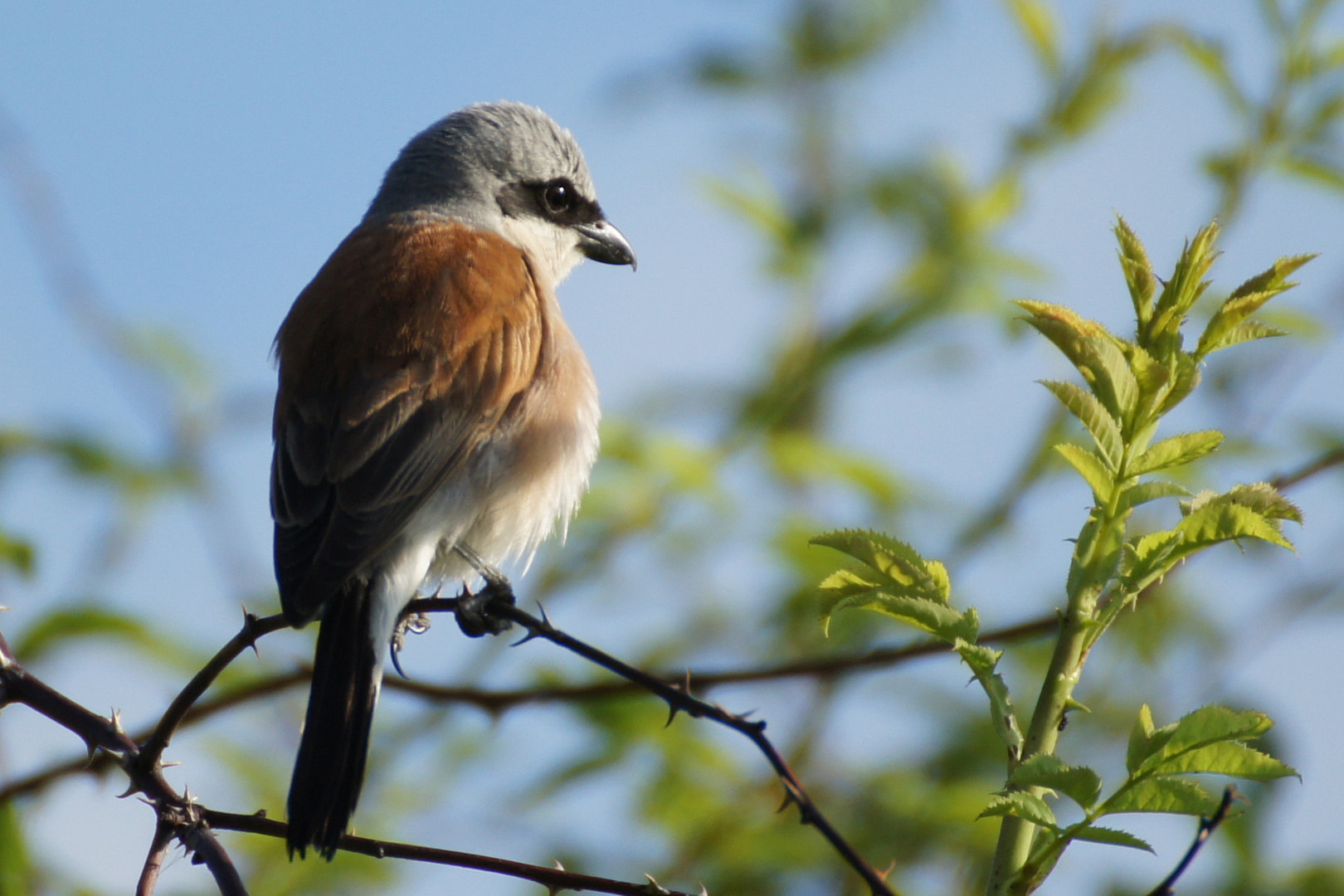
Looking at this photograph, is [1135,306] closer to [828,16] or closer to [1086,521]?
[1086,521]

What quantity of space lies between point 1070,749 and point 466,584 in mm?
1365

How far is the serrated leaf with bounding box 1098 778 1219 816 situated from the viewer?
1144mm

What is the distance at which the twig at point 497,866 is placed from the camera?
3.93 ft

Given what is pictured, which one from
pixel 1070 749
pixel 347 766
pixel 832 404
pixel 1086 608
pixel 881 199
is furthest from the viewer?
pixel 832 404

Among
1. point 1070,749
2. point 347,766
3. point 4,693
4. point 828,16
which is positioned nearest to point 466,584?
point 347,766

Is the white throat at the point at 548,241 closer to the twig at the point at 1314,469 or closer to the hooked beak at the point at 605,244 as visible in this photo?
the hooked beak at the point at 605,244

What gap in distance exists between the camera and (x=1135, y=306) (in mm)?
1281

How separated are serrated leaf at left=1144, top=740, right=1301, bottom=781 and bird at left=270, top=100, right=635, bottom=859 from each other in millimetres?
1213

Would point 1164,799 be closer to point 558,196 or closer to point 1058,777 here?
point 1058,777

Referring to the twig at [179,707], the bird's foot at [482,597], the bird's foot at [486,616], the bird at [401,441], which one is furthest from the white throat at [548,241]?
the twig at [179,707]

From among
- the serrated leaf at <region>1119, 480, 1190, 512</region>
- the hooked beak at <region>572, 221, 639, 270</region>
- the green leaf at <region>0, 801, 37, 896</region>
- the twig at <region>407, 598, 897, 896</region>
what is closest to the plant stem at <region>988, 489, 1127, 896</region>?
the serrated leaf at <region>1119, 480, 1190, 512</region>

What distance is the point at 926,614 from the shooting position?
1.25 metres

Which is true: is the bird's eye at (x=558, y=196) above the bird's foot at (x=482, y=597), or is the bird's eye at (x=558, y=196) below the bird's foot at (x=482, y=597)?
above

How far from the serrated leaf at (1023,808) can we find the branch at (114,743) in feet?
2.43
